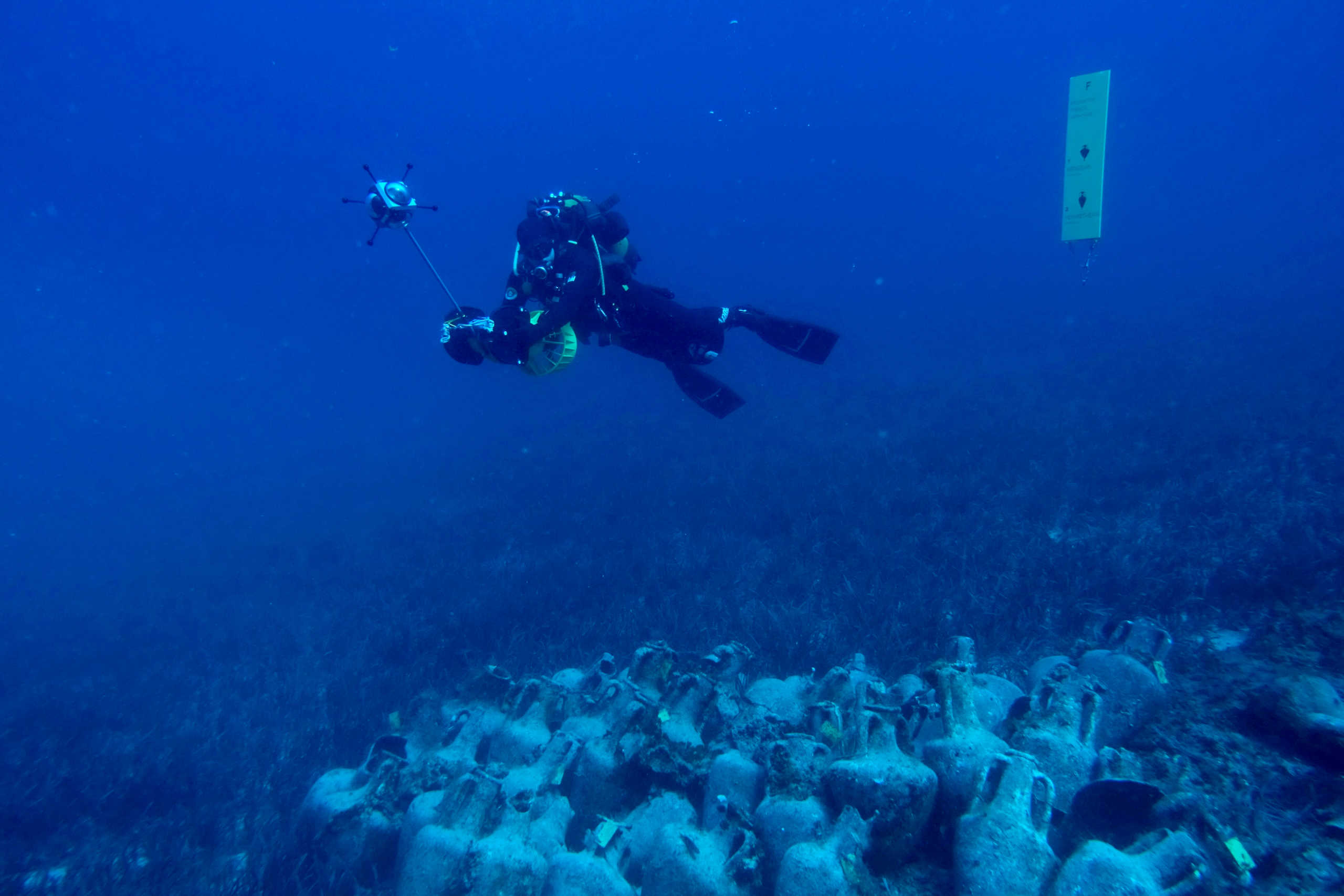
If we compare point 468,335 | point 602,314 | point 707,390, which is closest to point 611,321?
point 602,314

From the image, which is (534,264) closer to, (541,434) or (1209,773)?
(1209,773)

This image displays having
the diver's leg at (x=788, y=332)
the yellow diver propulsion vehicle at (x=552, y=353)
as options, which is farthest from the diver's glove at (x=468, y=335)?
the diver's leg at (x=788, y=332)

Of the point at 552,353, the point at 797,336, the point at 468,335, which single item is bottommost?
the point at 468,335

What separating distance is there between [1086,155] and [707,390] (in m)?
4.91

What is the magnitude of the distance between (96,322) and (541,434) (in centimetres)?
8977

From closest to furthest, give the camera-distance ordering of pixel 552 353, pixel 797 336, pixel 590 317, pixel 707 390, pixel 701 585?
pixel 552 353
pixel 590 317
pixel 797 336
pixel 707 390
pixel 701 585

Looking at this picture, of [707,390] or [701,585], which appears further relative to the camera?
[701,585]

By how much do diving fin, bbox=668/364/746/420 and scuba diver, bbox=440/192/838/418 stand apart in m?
0.01

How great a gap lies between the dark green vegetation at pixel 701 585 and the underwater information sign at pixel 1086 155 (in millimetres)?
4094

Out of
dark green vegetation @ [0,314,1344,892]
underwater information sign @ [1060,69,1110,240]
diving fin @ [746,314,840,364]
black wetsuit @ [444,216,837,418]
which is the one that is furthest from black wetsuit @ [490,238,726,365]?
underwater information sign @ [1060,69,1110,240]

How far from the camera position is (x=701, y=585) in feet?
29.2

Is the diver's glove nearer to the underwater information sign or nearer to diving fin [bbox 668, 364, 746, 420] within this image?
diving fin [bbox 668, 364, 746, 420]

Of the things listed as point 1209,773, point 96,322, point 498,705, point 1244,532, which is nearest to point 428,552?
point 498,705

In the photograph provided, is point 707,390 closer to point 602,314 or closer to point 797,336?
point 797,336
